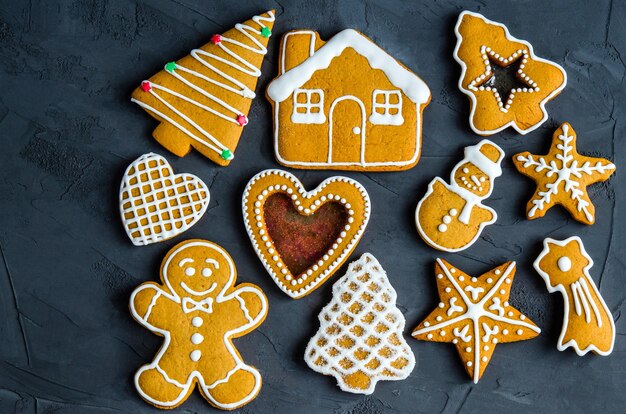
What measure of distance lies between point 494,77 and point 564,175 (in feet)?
1.49

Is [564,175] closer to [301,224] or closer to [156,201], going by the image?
[301,224]

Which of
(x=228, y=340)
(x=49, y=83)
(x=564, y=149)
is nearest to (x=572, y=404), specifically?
(x=564, y=149)

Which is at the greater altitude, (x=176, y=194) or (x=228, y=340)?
(x=176, y=194)

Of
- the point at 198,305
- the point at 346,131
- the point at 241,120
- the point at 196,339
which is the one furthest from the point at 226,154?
the point at 196,339

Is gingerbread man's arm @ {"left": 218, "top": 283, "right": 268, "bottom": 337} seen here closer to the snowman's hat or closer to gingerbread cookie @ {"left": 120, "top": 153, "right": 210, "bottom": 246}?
gingerbread cookie @ {"left": 120, "top": 153, "right": 210, "bottom": 246}

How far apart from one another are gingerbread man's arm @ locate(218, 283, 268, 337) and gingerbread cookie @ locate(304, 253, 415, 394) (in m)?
0.21

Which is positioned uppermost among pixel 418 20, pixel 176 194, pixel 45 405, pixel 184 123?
pixel 418 20

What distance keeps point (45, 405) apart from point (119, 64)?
1.29 meters

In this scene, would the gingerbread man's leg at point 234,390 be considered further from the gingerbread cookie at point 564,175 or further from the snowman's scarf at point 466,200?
the gingerbread cookie at point 564,175

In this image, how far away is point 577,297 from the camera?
7.72 ft

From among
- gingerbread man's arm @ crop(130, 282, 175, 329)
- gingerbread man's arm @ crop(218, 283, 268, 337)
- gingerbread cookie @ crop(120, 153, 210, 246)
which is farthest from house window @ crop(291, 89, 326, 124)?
gingerbread man's arm @ crop(130, 282, 175, 329)

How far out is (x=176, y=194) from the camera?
7.79 feet

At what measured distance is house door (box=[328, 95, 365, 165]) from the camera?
2395 millimetres

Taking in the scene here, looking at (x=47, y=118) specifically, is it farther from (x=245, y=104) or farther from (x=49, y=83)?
Result: (x=245, y=104)
